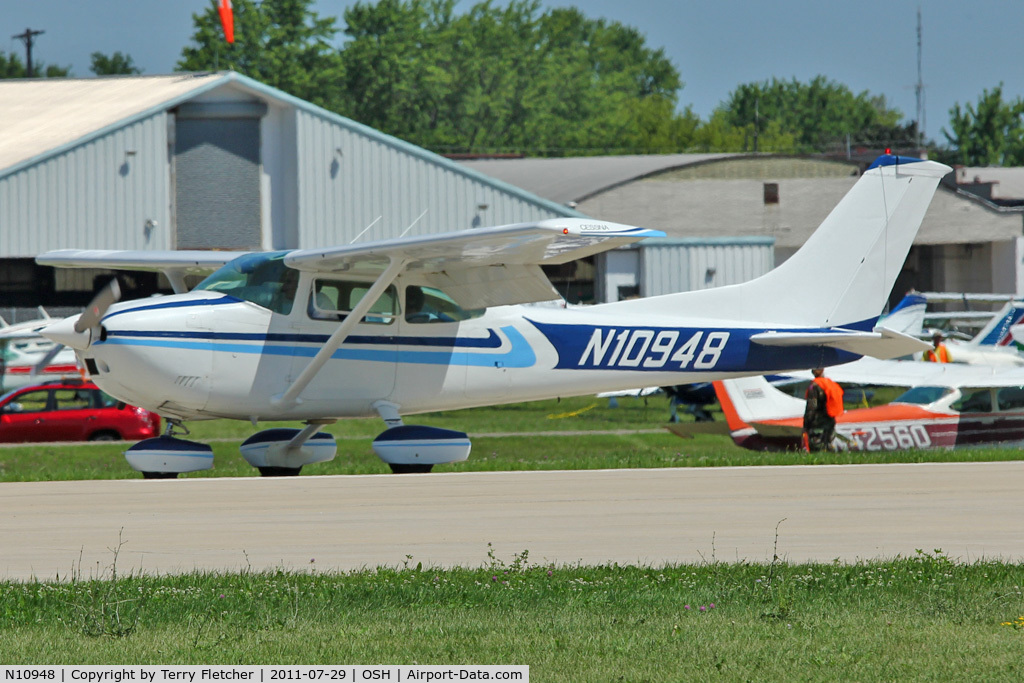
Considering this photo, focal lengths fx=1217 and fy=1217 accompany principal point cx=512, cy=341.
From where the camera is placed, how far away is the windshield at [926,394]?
1944 cm

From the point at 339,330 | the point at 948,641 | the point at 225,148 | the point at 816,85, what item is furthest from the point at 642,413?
the point at 816,85

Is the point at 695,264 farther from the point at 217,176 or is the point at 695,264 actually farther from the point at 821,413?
the point at 821,413

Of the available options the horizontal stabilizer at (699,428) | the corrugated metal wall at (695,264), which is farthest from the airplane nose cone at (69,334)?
the corrugated metal wall at (695,264)

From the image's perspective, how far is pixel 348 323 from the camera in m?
12.7

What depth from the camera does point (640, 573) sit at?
755 centimetres

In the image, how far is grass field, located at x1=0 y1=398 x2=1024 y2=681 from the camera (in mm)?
5727

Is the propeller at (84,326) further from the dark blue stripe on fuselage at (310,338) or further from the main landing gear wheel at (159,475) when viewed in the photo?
the main landing gear wheel at (159,475)

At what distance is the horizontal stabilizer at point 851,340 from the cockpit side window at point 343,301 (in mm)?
4584

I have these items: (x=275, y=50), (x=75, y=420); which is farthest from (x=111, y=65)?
(x=75, y=420)

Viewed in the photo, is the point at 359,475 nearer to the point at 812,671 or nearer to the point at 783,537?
the point at 783,537

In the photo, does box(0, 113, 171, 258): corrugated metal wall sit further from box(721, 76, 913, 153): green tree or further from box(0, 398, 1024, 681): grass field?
box(721, 76, 913, 153): green tree

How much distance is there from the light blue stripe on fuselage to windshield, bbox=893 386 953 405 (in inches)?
326

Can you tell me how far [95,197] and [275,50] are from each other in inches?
2115


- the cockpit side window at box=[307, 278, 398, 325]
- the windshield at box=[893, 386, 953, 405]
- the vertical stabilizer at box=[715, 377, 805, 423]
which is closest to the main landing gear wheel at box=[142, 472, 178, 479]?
the cockpit side window at box=[307, 278, 398, 325]
